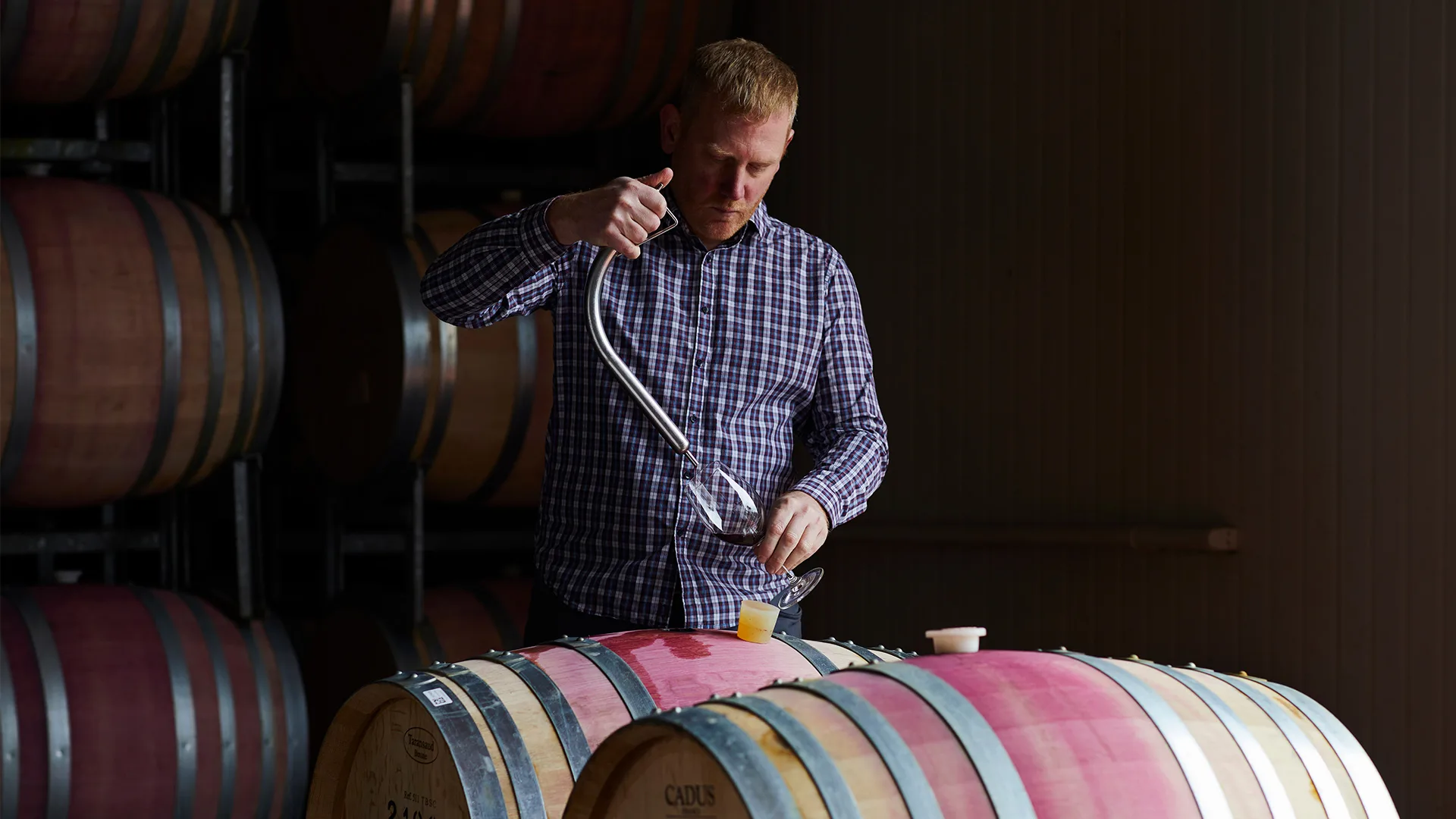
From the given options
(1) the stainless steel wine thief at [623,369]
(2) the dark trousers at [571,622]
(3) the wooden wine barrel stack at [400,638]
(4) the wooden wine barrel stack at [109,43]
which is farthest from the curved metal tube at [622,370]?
(4) the wooden wine barrel stack at [109,43]

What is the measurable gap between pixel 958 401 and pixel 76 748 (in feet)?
7.15

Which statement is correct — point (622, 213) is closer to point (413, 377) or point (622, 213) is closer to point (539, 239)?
point (539, 239)

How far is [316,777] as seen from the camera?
1736 mm

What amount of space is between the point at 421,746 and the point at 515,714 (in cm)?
11

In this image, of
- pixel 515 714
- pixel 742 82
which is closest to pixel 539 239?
pixel 742 82

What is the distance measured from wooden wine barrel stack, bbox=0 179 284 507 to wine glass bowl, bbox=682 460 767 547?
5.99ft

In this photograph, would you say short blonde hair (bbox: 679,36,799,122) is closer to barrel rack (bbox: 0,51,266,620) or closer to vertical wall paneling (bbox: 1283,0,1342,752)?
vertical wall paneling (bbox: 1283,0,1342,752)

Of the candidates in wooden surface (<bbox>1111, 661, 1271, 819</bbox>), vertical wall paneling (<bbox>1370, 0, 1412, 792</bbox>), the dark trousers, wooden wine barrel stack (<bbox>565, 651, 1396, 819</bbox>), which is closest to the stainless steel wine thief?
the dark trousers

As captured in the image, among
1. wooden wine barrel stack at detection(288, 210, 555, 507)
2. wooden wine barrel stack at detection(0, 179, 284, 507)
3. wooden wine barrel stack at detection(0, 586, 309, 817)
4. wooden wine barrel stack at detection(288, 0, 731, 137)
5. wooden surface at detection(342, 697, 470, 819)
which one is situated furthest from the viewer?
wooden wine barrel stack at detection(288, 0, 731, 137)

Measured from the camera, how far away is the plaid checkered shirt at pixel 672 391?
193 cm

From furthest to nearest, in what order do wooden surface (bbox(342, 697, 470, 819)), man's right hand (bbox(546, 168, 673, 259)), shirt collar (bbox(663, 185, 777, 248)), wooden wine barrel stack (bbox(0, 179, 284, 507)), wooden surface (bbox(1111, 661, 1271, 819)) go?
wooden wine barrel stack (bbox(0, 179, 284, 507))
shirt collar (bbox(663, 185, 777, 248))
man's right hand (bbox(546, 168, 673, 259))
wooden surface (bbox(342, 697, 470, 819))
wooden surface (bbox(1111, 661, 1271, 819))

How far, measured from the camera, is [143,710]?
121 inches

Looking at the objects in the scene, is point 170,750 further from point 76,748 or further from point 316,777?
point 316,777

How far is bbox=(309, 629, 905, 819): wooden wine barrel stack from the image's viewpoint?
156cm
